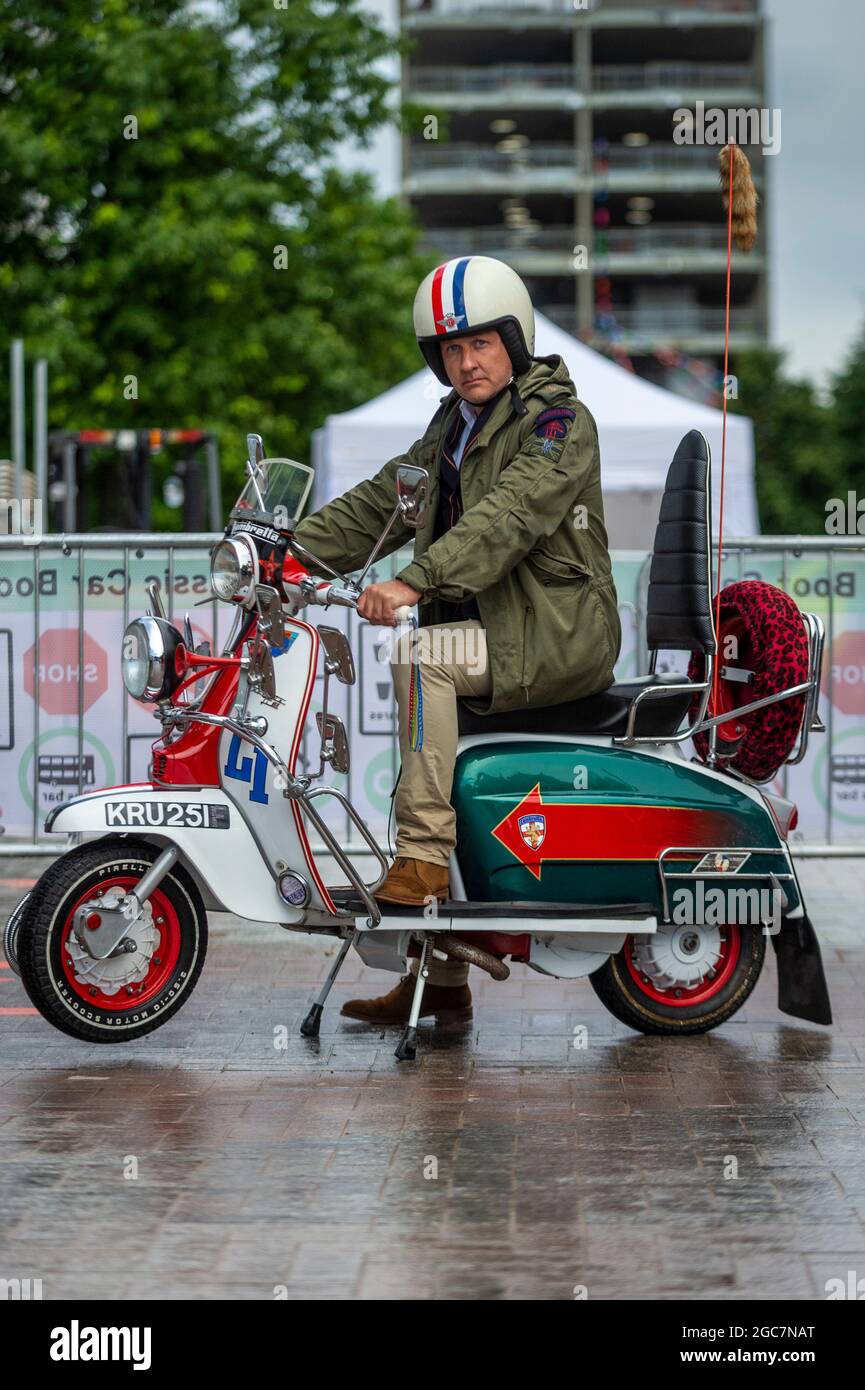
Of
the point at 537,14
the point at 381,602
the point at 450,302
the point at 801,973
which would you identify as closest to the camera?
the point at 381,602

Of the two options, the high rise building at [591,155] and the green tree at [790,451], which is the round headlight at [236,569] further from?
the high rise building at [591,155]

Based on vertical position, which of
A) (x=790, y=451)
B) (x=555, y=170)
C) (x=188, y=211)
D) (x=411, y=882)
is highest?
(x=555, y=170)

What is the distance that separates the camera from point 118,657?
971cm

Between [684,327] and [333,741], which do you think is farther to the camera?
[684,327]

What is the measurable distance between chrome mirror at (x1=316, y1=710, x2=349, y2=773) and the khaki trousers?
206mm

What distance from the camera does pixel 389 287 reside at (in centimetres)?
3083

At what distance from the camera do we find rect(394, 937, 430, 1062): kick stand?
228 inches

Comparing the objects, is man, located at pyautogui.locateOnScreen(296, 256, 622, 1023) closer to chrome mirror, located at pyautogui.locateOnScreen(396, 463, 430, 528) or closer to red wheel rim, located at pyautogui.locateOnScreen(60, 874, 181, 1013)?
chrome mirror, located at pyautogui.locateOnScreen(396, 463, 430, 528)

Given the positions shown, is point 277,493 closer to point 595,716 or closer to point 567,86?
point 595,716

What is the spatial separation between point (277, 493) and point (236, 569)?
0.30 meters

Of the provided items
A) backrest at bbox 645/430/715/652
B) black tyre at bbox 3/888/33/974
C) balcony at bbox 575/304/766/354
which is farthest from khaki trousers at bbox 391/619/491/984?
balcony at bbox 575/304/766/354

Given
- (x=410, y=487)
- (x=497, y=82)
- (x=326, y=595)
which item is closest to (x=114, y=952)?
(x=326, y=595)
